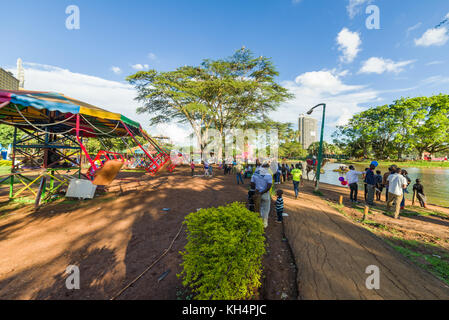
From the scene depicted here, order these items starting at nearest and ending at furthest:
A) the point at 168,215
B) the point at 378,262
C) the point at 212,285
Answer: the point at 212,285
the point at 378,262
the point at 168,215

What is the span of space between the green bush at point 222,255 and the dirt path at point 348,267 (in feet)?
3.09

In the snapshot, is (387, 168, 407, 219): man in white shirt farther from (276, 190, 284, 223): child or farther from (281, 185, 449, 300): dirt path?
(276, 190, 284, 223): child

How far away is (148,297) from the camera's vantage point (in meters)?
2.57

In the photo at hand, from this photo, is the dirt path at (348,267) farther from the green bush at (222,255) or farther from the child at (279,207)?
the green bush at (222,255)

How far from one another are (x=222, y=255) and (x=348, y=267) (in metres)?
2.58

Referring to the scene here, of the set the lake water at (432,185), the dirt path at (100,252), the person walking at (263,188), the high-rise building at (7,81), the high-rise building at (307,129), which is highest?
the high-rise building at (7,81)

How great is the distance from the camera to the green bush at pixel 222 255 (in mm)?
2197

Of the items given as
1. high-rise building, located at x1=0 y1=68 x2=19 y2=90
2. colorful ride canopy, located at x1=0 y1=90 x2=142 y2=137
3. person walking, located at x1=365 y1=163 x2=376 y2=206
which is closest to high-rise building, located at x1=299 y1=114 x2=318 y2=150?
person walking, located at x1=365 y1=163 x2=376 y2=206

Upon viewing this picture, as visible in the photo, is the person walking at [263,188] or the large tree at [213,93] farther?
the large tree at [213,93]

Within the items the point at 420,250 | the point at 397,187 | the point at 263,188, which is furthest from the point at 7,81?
the point at 420,250

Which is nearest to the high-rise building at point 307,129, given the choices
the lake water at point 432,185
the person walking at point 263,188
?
the lake water at point 432,185
